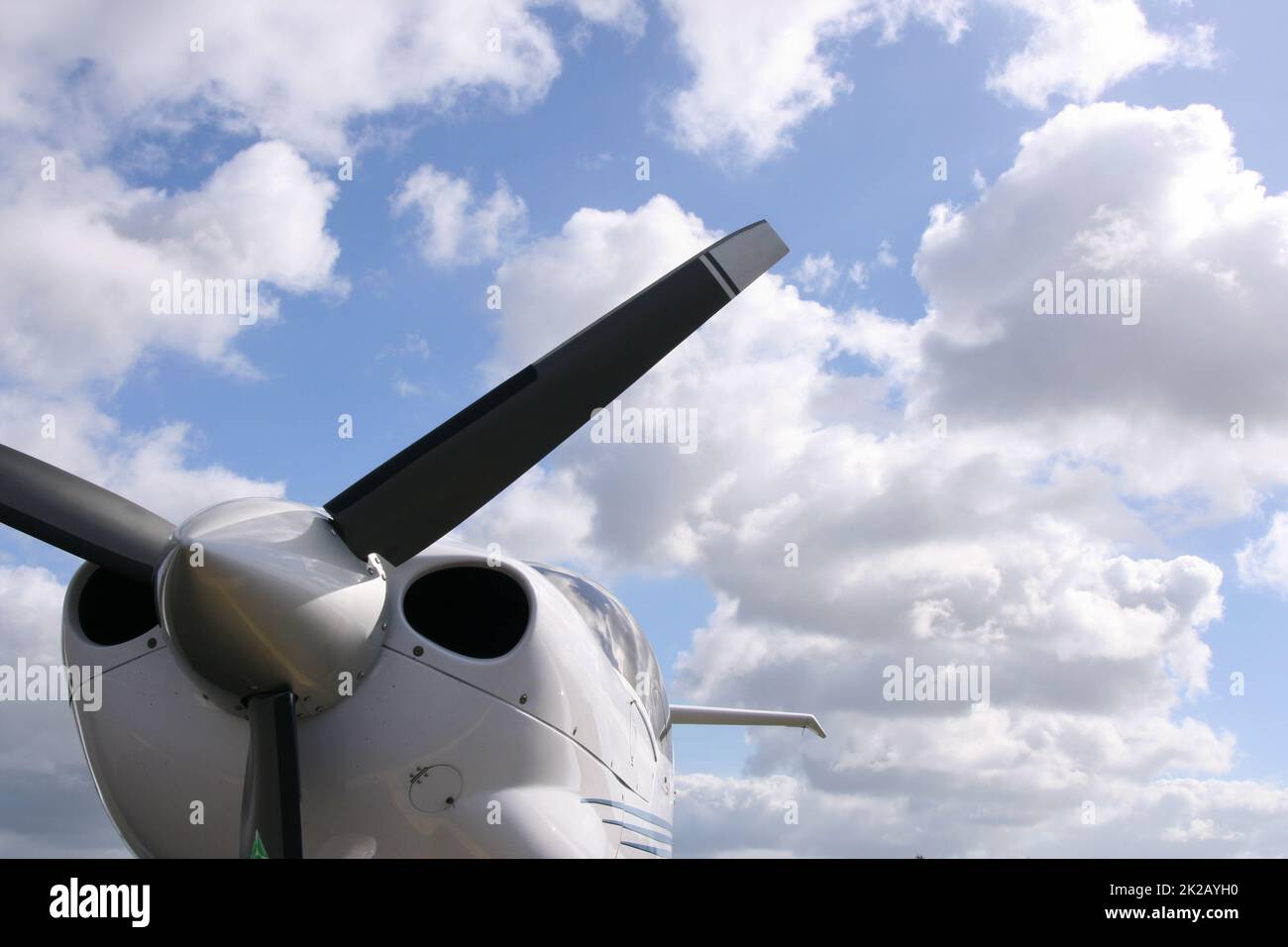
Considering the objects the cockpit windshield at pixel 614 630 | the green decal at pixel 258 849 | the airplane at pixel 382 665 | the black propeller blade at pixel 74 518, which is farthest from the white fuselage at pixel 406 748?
the black propeller blade at pixel 74 518

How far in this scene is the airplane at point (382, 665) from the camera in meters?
7.10

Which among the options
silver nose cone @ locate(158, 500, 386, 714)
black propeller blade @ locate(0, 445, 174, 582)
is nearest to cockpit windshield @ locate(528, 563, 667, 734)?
silver nose cone @ locate(158, 500, 386, 714)

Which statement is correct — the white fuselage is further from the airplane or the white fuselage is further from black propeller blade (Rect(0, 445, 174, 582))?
black propeller blade (Rect(0, 445, 174, 582))

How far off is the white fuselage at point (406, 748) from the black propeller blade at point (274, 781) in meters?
0.47

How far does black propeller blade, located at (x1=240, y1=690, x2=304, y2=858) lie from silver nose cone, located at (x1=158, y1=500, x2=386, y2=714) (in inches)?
6.3

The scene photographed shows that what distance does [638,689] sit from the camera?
9.87 meters

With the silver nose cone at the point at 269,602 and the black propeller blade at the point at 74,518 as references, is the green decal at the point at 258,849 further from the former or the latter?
the black propeller blade at the point at 74,518

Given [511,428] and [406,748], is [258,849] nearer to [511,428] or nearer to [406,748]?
[406,748]

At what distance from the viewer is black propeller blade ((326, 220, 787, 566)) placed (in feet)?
25.1

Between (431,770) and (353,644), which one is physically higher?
(353,644)

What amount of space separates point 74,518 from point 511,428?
3.23 metres
